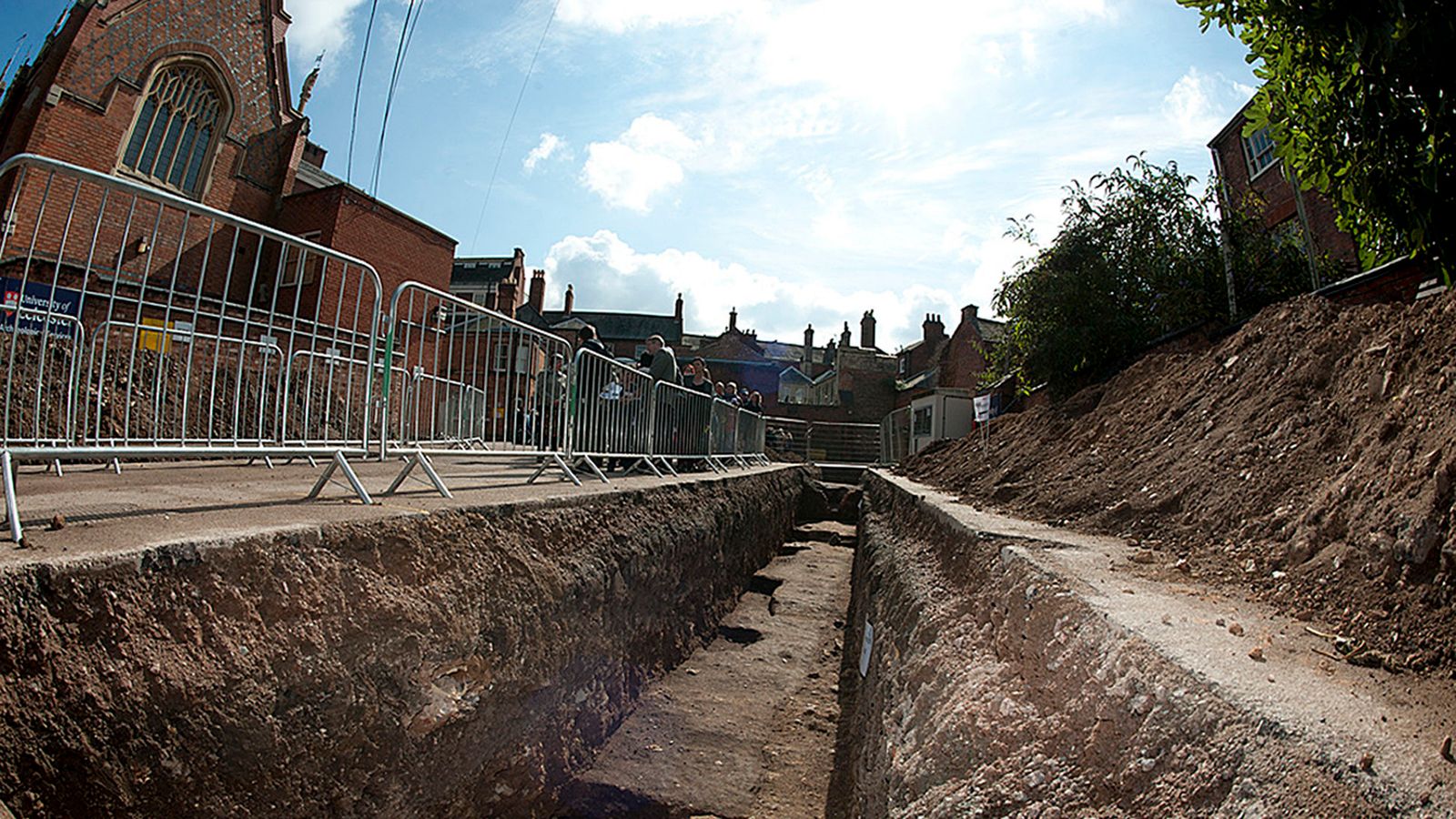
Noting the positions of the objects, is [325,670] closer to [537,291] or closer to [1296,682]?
[1296,682]

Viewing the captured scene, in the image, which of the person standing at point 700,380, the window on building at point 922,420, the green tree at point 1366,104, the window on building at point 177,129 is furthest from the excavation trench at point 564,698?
the window on building at point 177,129

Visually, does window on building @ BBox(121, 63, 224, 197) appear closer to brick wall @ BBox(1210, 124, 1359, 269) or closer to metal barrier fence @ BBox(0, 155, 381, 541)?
metal barrier fence @ BBox(0, 155, 381, 541)

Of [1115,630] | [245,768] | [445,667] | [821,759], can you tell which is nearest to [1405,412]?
[1115,630]

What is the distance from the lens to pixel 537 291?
49.3 metres

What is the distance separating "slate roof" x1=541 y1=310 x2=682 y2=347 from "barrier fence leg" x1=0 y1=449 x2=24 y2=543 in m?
53.3

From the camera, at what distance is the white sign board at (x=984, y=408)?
9930mm

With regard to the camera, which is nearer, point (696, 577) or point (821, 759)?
point (821, 759)

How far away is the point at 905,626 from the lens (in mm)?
3912

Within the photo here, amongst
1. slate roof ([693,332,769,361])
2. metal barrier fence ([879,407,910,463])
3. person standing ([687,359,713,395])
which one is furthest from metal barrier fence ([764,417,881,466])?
slate roof ([693,332,769,361])

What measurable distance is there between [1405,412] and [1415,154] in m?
1.11

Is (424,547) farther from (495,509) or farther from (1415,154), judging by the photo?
(1415,154)

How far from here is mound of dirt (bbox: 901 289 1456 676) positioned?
77.7 inches

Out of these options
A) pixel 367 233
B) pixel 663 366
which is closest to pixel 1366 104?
pixel 663 366

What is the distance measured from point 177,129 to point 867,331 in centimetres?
4631
